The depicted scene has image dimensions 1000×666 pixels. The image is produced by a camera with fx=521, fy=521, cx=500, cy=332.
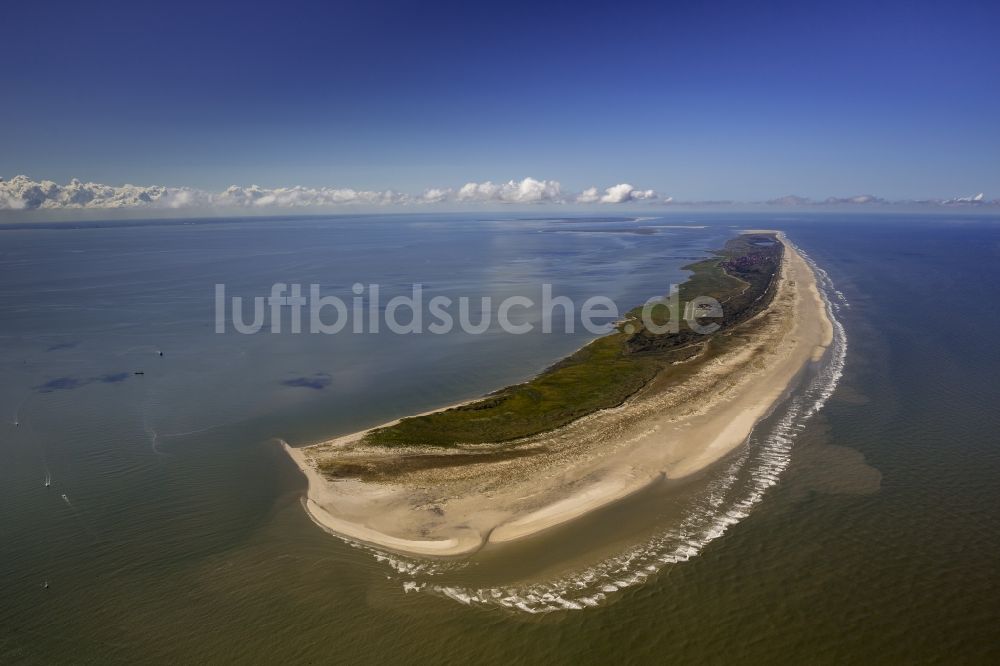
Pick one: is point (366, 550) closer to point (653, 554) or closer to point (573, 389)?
point (653, 554)

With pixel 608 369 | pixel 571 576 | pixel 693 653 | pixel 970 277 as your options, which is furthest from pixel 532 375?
pixel 970 277

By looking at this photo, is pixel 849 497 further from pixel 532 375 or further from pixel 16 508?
pixel 16 508

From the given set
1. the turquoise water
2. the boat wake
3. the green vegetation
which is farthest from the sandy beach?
the turquoise water

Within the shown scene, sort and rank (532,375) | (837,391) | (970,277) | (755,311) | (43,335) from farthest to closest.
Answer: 1. (970,277)
2. (755,311)
3. (43,335)
4. (532,375)
5. (837,391)

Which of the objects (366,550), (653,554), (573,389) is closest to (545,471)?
(653,554)

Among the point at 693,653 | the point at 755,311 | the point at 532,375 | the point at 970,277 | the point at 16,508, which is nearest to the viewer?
the point at 693,653

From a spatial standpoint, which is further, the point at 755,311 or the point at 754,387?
the point at 755,311

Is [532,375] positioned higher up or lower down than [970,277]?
lower down
